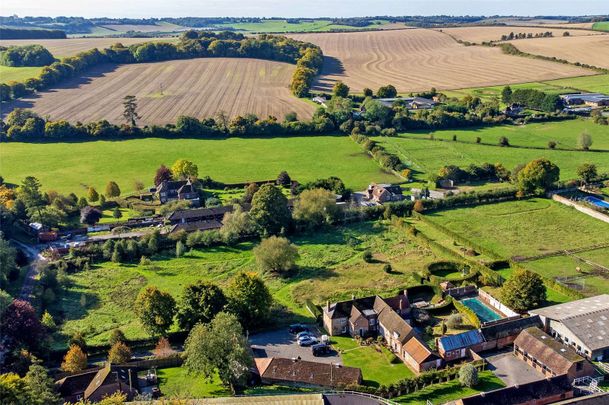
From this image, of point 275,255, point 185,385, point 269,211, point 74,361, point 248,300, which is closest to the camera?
point 185,385

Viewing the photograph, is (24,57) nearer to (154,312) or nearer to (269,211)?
(269,211)

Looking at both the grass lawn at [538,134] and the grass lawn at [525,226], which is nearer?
the grass lawn at [525,226]

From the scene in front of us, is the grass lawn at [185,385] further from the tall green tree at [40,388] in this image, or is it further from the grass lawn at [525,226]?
the grass lawn at [525,226]

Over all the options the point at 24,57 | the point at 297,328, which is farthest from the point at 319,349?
the point at 24,57

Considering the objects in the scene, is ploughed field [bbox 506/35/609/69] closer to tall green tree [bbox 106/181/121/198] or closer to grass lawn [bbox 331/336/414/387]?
tall green tree [bbox 106/181/121/198]

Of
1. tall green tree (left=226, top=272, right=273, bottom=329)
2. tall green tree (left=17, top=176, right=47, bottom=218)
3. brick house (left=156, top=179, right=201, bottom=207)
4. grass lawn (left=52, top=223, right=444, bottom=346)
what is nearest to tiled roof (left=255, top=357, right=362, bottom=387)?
tall green tree (left=226, top=272, right=273, bottom=329)

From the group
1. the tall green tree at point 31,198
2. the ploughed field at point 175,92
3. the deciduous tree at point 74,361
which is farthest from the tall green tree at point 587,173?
the tall green tree at point 31,198
